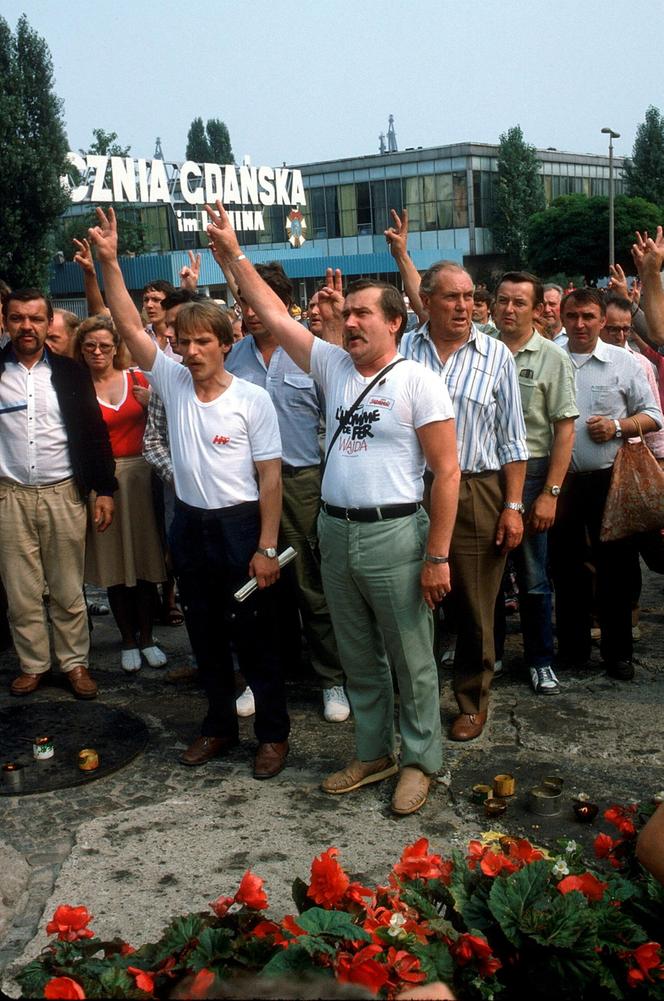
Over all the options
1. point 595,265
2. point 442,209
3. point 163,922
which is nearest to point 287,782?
point 163,922

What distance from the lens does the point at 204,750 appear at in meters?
4.87

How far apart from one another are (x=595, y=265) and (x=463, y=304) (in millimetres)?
53680

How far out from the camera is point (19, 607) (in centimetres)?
585

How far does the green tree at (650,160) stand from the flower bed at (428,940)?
7143cm

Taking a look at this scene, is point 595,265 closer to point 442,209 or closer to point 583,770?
point 442,209

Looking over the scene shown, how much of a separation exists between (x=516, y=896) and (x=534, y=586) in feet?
10.3

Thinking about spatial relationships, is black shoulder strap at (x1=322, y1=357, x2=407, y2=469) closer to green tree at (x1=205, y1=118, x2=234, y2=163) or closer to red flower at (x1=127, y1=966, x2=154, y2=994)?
red flower at (x1=127, y1=966, x2=154, y2=994)

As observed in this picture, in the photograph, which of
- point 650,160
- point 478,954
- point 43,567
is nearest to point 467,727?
point 43,567

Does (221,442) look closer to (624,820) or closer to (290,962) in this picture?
(624,820)

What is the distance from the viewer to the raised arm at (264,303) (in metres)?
4.46

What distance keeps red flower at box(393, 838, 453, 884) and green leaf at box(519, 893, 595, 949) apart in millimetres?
300

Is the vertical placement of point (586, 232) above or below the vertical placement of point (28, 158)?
below

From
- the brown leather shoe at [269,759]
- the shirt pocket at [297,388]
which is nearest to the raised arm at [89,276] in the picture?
the shirt pocket at [297,388]

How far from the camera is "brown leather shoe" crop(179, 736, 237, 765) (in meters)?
4.84
